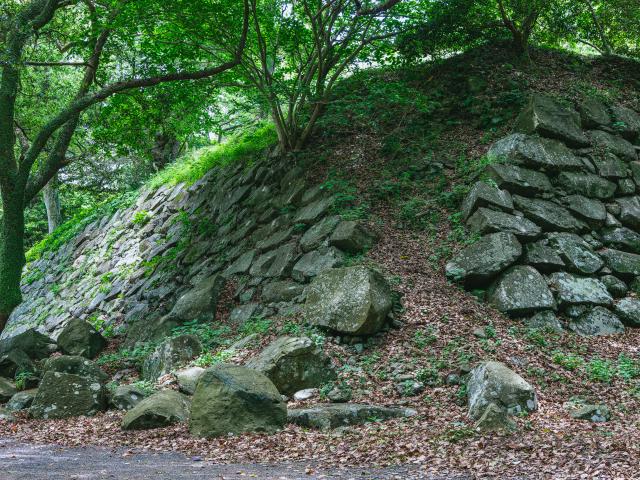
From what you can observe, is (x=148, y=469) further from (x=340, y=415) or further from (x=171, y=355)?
(x=171, y=355)

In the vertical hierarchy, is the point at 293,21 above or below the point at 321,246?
above

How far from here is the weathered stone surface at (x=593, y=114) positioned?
456 inches

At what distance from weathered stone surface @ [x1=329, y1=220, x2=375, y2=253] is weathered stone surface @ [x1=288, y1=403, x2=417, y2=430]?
3.80 m

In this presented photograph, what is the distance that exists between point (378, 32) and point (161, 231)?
25.9 ft

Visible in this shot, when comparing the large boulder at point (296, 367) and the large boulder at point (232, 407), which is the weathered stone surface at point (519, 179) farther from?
the large boulder at point (232, 407)

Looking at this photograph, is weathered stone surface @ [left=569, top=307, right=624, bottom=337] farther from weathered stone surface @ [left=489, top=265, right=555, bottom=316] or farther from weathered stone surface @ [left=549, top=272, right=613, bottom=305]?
weathered stone surface @ [left=489, top=265, right=555, bottom=316]

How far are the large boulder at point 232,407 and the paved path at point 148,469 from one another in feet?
1.97

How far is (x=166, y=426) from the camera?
20.6 feet

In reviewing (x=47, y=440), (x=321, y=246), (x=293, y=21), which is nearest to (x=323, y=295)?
(x=321, y=246)

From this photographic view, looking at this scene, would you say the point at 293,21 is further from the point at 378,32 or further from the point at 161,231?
the point at 161,231

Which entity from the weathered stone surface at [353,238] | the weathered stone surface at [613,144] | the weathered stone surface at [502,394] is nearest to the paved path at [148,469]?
the weathered stone surface at [502,394]

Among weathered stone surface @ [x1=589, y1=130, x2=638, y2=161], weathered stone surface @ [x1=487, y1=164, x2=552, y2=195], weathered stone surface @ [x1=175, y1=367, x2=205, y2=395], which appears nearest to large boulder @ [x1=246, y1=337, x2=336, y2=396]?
weathered stone surface @ [x1=175, y1=367, x2=205, y2=395]

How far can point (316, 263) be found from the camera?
32.1 ft

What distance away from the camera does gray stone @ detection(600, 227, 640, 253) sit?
393 inches
